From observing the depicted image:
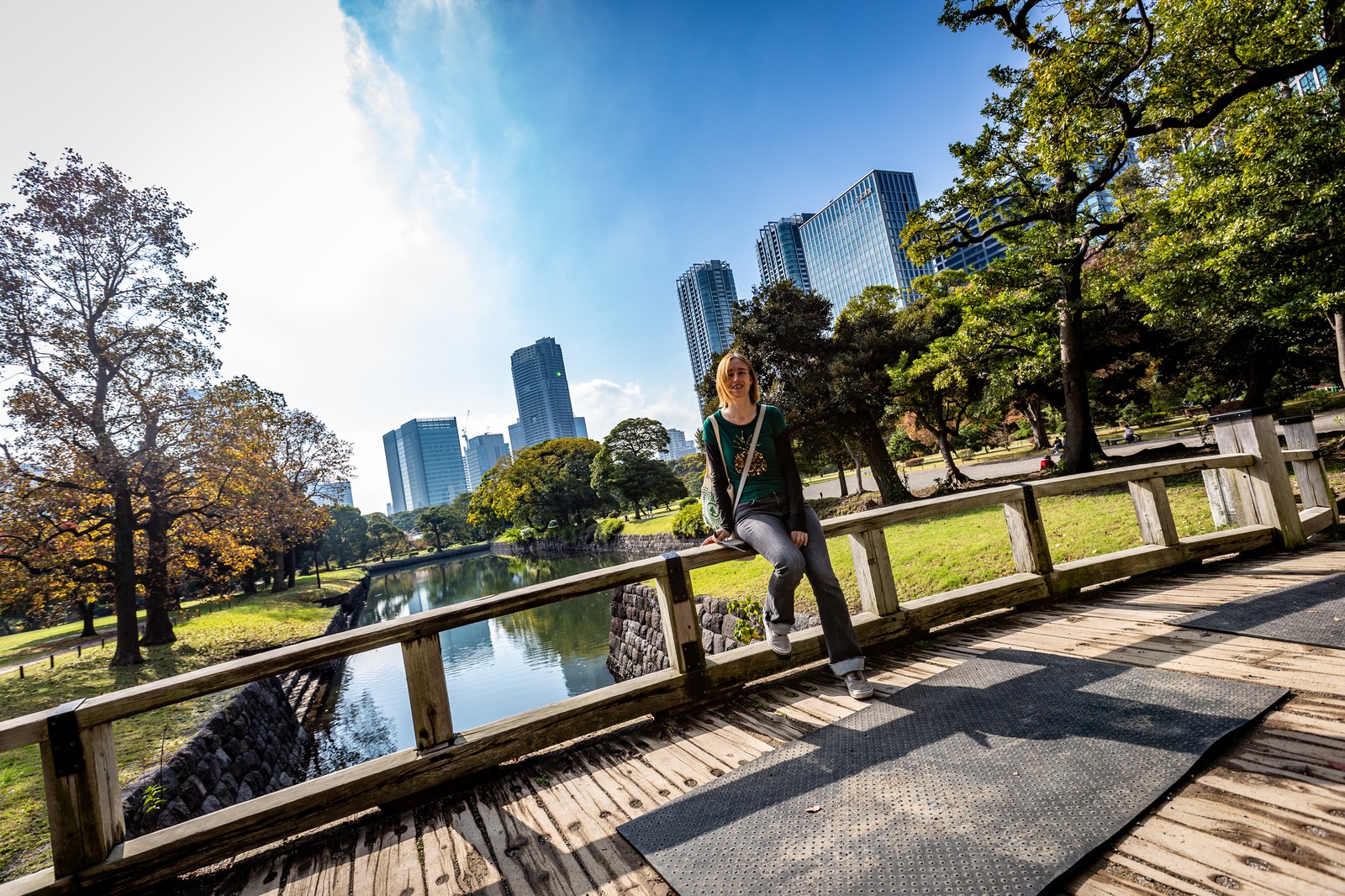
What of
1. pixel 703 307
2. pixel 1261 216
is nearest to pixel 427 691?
pixel 1261 216

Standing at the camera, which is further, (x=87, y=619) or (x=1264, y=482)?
(x=87, y=619)

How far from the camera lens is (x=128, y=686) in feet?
30.5

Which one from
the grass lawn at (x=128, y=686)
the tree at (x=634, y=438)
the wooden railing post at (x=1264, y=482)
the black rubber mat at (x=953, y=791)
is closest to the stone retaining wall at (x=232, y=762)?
the grass lawn at (x=128, y=686)

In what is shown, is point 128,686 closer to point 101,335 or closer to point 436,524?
point 101,335

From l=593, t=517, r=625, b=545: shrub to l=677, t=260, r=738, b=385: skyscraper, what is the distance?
69.7 metres

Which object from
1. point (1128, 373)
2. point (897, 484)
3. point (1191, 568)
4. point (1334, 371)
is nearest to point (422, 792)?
point (1191, 568)

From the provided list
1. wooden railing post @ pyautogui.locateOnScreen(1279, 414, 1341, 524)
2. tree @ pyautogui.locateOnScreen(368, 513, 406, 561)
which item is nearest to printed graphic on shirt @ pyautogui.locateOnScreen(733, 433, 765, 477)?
wooden railing post @ pyautogui.locateOnScreen(1279, 414, 1341, 524)

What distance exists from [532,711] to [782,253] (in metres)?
119

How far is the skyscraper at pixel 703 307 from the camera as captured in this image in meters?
103

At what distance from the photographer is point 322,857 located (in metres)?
2.10

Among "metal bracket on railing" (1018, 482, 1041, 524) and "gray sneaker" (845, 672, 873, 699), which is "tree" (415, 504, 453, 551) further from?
"gray sneaker" (845, 672, 873, 699)

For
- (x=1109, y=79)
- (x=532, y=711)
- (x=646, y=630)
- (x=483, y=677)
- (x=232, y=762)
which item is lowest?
(x=483, y=677)

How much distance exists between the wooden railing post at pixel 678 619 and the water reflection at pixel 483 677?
2832 millimetres

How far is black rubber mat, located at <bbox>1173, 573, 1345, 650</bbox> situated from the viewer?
2.64 meters
